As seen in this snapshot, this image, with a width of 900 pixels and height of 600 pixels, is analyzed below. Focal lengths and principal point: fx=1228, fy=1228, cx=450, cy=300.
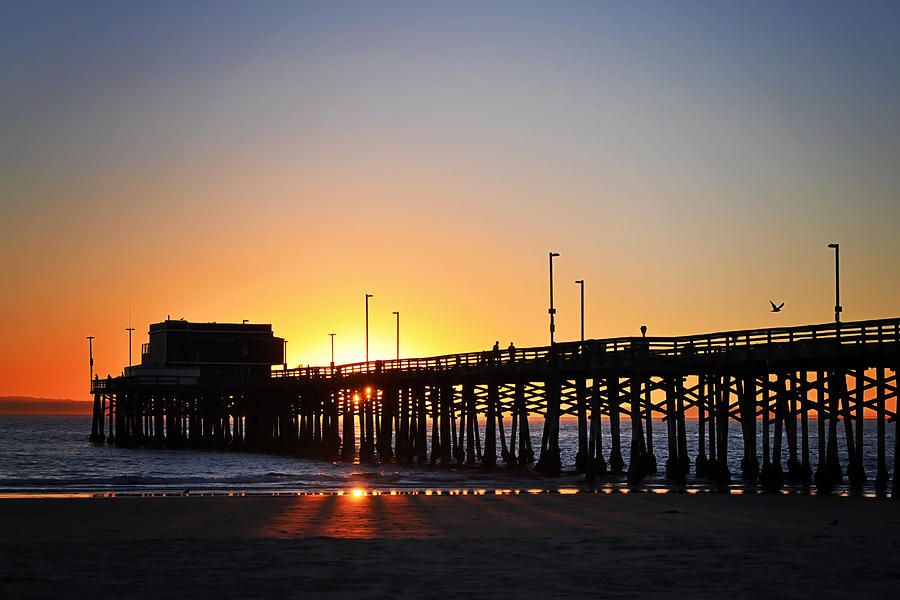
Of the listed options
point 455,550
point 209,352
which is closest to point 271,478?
point 455,550

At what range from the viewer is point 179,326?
94.4m

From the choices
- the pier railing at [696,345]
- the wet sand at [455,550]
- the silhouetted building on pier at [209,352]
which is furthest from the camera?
the silhouetted building on pier at [209,352]

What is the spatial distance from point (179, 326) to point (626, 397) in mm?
60570

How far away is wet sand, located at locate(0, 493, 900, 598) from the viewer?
1439cm

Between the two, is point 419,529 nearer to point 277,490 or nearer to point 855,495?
point 855,495

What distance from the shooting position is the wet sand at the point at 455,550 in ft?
47.2

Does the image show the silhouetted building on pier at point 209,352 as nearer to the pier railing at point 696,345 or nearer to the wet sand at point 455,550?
the pier railing at point 696,345

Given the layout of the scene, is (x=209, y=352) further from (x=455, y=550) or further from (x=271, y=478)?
(x=455, y=550)

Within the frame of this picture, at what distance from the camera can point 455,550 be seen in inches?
693

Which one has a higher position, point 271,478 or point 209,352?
point 209,352

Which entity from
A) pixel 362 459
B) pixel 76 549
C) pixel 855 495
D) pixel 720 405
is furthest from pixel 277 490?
pixel 362 459

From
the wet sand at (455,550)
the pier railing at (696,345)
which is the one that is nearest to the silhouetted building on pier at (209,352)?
the pier railing at (696,345)

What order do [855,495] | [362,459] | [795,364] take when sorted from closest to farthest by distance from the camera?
[855,495] → [795,364] → [362,459]

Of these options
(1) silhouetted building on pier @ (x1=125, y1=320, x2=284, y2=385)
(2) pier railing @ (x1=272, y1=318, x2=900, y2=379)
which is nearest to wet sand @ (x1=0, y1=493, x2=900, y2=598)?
(2) pier railing @ (x1=272, y1=318, x2=900, y2=379)
